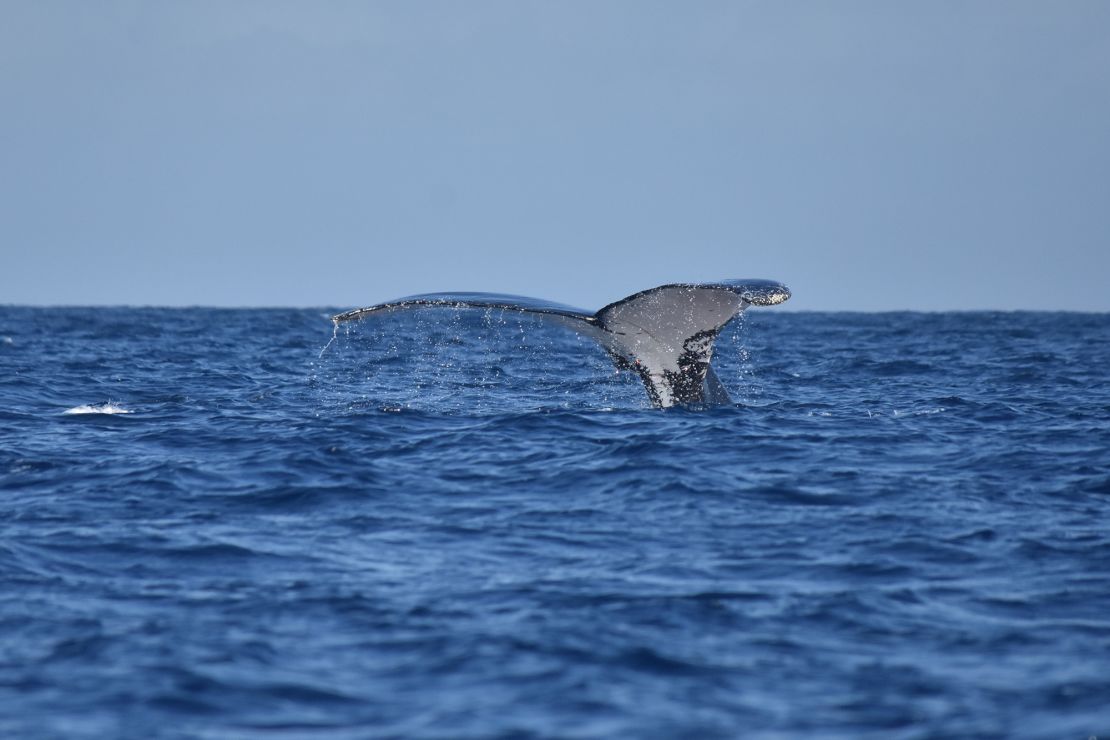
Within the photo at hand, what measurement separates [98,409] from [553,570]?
10926mm

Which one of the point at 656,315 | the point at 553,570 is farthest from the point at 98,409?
the point at 553,570

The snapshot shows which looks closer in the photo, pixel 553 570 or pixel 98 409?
pixel 553 570

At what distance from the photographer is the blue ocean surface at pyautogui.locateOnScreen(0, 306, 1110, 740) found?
22.4ft

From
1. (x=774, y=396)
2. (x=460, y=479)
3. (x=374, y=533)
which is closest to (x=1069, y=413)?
(x=774, y=396)

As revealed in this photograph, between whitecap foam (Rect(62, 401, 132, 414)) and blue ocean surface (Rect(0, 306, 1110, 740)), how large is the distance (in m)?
0.14

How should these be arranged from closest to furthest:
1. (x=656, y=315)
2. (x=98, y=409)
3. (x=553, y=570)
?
(x=553, y=570)
(x=656, y=315)
(x=98, y=409)

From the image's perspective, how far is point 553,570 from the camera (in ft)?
30.8

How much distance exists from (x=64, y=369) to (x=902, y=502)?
60.4ft

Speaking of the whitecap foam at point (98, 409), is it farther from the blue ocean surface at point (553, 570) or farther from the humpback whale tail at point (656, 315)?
the humpback whale tail at point (656, 315)

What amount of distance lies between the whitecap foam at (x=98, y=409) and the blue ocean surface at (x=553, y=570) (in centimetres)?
14

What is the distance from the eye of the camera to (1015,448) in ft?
48.5

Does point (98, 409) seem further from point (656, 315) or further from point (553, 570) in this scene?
point (553, 570)

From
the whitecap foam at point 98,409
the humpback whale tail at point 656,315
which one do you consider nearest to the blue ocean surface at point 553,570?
the whitecap foam at point 98,409

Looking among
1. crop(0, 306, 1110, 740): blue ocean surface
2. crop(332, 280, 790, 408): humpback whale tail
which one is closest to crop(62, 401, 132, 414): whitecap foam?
crop(0, 306, 1110, 740): blue ocean surface
